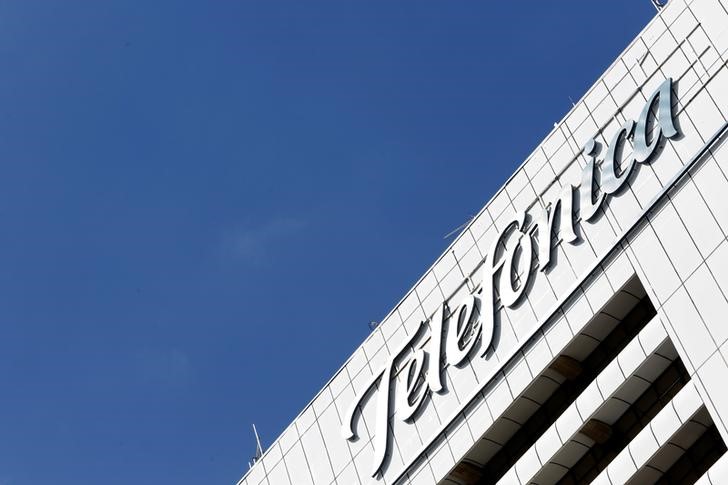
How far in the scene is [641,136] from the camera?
168 ft

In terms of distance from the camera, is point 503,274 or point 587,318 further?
point 503,274

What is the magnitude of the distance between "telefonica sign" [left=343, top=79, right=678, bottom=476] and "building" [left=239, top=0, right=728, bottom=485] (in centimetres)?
7

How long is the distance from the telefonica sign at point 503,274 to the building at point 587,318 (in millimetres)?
70

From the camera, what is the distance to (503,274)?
54469 millimetres

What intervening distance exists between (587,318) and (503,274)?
4.97m

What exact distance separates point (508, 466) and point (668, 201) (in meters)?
11.9

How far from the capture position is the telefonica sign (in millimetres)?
51188

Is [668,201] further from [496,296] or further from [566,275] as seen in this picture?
[496,296]

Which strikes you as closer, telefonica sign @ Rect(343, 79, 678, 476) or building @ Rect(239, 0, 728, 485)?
building @ Rect(239, 0, 728, 485)

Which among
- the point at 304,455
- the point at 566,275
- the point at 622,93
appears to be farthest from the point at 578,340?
the point at 304,455

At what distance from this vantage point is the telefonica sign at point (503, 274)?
168 ft

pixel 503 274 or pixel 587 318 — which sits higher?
pixel 503 274

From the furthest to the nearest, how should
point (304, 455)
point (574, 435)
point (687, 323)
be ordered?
point (304, 455)
point (574, 435)
point (687, 323)

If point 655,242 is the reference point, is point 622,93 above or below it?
above
